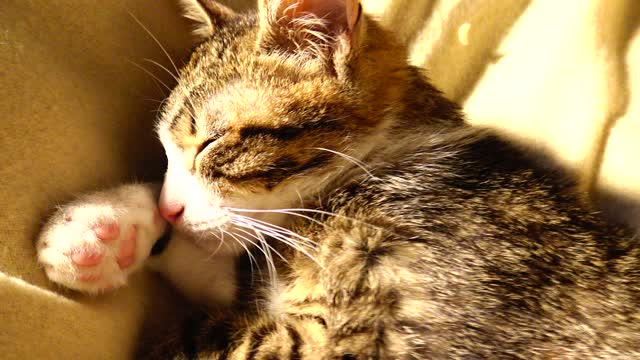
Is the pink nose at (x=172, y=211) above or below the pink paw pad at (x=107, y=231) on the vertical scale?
above

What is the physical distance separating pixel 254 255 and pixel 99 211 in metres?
0.29

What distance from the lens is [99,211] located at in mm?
927

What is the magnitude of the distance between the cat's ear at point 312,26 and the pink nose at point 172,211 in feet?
1.00

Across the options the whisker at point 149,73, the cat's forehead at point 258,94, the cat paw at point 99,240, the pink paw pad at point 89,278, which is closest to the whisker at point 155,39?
the whisker at point 149,73

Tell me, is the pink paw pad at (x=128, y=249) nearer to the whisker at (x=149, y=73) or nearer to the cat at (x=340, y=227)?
the cat at (x=340, y=227)

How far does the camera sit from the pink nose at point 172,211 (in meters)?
1.01

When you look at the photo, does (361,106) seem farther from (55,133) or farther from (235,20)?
(55,133)

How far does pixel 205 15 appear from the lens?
120 cm

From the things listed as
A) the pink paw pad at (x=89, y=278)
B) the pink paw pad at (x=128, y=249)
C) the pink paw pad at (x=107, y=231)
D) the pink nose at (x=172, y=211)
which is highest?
the pink nose at (x=172, y=211)

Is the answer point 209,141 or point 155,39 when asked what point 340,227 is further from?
point 155,39

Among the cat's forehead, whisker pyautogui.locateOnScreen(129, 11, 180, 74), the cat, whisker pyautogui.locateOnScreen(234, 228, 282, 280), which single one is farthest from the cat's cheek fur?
whisker pyautogui.locateOnScreen(129, 11, 180, 74)

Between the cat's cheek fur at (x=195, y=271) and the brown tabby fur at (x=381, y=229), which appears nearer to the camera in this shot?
the brown tabby fur at (x=381, y=229)

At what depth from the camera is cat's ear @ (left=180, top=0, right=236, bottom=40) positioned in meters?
1.19

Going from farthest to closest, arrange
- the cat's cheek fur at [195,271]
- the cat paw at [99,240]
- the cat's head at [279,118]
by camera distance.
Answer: the cat's cheek fur at [195,271] → the cat's head at [279,118] → the cat paw at [99,240]
